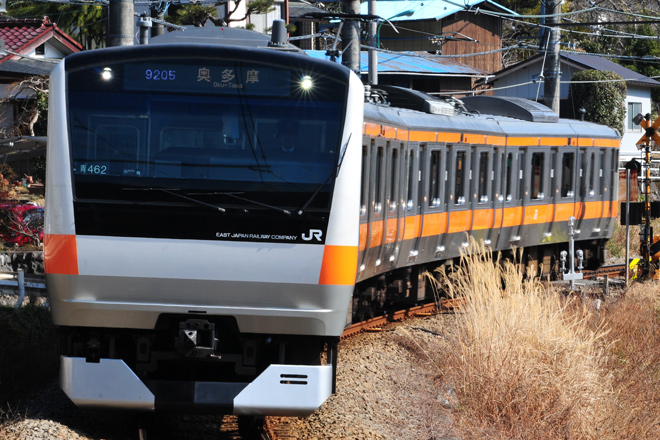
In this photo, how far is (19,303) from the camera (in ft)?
39.6

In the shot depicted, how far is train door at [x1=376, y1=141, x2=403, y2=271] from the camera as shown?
11.9 m

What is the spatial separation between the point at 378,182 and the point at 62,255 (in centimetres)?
501

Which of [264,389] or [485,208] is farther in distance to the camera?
[485,208]

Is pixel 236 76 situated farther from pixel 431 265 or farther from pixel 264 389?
pixel 431 265

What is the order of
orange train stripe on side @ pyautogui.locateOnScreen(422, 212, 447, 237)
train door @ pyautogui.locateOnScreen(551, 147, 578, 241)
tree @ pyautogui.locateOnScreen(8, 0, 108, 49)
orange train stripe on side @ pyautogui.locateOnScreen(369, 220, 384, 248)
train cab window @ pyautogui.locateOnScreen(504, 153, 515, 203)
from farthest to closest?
tree @ pyautogui.locateOnScreen(8, 0, 108, 49) < train door @ pyautogui.locateOnScreen(551, 147, 578, 241) < train cab window @ pyautogui.locateOnScreen(504, 153, 515, 203) < orange train stripe on side @ pyautogui.locateOnScreen(422, 212, 447, 237) < orange train stripe on side @ pyautogui.locateOnScreen(369, 220, 384, 248)

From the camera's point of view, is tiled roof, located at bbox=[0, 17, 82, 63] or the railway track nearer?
the railway track

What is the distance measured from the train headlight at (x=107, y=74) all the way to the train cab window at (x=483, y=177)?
30.8 feet

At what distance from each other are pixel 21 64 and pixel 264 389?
20.9 m

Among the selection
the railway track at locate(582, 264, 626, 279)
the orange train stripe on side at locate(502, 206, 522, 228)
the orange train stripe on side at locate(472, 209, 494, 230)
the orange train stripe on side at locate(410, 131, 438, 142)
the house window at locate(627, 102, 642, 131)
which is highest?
the orange train stripe on side at locate(410, 131, 438, 142)

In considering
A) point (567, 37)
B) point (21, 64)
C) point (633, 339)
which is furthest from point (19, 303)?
point (567, 37)

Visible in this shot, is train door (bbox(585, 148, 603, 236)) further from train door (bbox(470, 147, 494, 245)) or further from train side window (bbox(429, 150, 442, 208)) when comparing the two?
train side window (bbox(429, 150, 442, 208))

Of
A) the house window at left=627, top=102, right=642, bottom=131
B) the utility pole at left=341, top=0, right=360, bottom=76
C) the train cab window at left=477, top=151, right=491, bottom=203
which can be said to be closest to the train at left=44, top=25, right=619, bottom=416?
the utility pole at left=341, top=0, right=360, bottom=76

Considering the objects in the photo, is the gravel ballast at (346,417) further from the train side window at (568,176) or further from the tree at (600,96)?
the tree at (600,96)

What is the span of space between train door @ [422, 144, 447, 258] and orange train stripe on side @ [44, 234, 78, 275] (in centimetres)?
739
